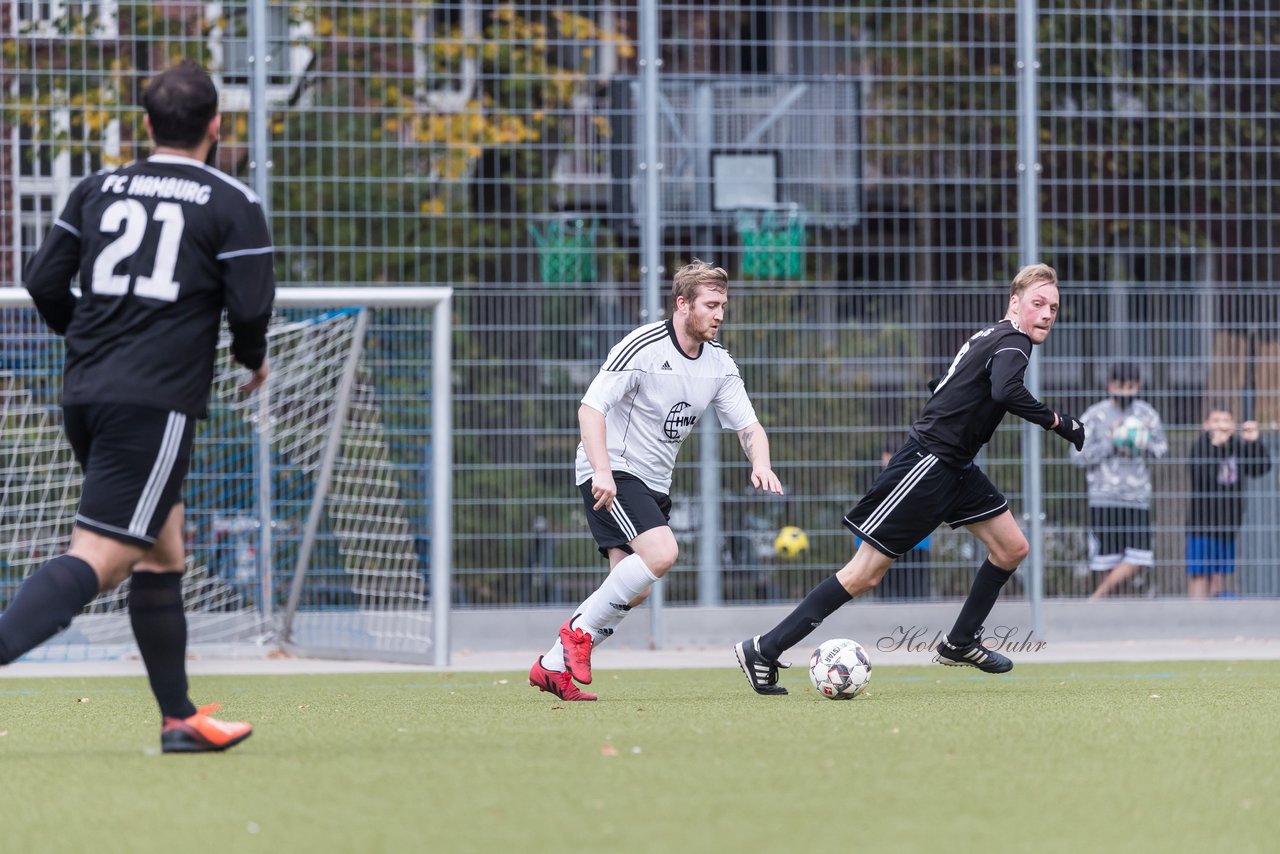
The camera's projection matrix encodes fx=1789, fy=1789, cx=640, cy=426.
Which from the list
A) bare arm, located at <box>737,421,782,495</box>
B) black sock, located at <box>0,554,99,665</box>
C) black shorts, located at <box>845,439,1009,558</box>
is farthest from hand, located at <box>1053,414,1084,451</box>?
black sock, located at <box>0,554,99,665</box>

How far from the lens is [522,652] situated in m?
11.8

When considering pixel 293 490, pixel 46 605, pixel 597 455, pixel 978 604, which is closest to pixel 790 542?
pixel 293 490

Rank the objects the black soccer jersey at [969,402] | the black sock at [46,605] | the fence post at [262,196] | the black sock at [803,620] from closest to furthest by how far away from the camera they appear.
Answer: the black sock at [46,605]
the black sock at [803,620]
the black soccer jersey at [969,402]
the fence post at [262,196]

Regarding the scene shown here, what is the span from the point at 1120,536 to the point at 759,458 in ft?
18.9

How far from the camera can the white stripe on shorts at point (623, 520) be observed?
7.40 meters

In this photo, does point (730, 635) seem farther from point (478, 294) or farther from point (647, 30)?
point (647, 30)

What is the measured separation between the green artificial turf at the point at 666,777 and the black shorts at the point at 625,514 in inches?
27.7

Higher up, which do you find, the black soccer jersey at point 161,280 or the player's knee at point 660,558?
the black soccer jersey at point 161,280

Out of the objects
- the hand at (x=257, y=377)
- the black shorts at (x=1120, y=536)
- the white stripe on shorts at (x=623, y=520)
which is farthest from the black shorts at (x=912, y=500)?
the black shorts at (x=1120, y=536)

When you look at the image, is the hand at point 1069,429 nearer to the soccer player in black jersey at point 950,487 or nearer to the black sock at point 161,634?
the soccer player in black jersey at point 950,487

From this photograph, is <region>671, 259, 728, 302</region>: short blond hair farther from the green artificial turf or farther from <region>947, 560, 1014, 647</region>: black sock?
<region>947, 560, 1014, 647</region>: black sock

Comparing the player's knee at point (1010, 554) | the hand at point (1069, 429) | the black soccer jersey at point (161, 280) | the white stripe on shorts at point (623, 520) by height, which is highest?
the black soccer jersey at point (161, 280)

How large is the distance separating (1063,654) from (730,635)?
2.20 meters

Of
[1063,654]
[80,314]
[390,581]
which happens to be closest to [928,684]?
[1063,654]
